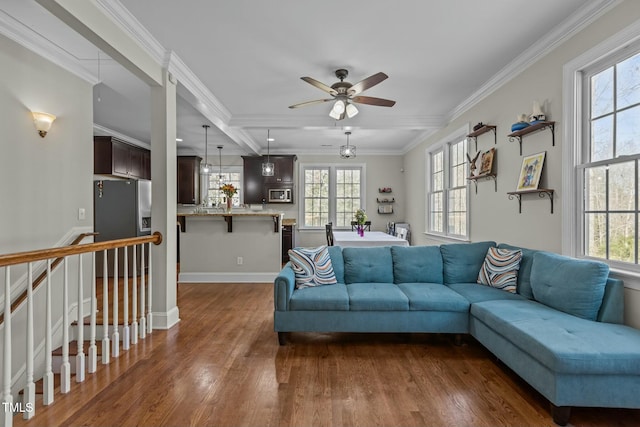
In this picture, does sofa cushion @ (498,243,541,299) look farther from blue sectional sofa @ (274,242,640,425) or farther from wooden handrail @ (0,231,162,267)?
wooden handrail @ (0,231,162,267)

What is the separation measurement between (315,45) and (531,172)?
7.79 feet

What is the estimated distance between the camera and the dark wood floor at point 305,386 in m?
1.88

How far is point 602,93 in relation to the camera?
2543 millimetres

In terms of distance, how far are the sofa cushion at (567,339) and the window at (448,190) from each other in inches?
94.6

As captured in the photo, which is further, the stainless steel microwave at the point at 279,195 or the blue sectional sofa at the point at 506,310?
the stainless steel microwave at the point at 279,195

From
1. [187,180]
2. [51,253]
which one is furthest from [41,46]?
[187,180]

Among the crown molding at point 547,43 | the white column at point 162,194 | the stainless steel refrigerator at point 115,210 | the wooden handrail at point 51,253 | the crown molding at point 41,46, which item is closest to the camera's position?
the wooden handrail at point 51,253

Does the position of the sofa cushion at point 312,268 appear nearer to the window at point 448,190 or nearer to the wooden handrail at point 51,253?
the wooden handrail at point 51,253

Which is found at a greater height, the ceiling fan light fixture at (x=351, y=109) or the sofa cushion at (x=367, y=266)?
the ceiling fan light fixture at (x=351, y=109)

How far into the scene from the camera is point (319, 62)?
336cm

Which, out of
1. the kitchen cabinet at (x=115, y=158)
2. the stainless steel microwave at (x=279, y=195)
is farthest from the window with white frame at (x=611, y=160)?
the kitchen cabinet at (x=115, y=158)

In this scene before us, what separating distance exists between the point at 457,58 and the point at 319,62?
1.39 m

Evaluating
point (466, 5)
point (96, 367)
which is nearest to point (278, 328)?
point (96, 367)

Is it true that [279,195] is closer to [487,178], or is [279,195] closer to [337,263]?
[337,263]
